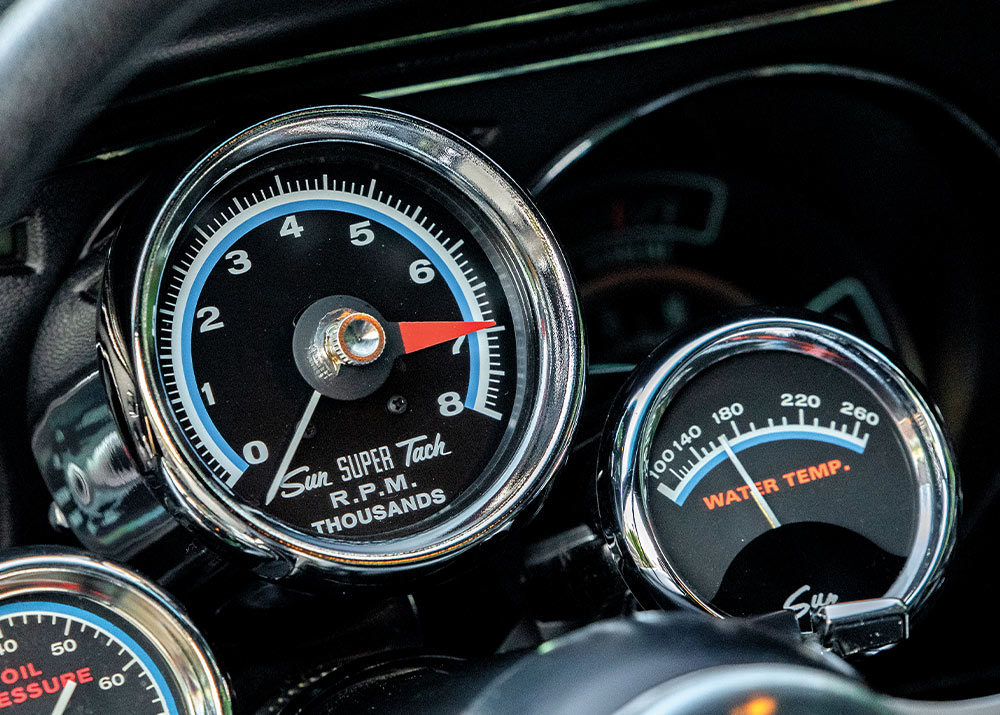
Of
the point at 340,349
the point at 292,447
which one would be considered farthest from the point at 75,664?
the point at 340,349

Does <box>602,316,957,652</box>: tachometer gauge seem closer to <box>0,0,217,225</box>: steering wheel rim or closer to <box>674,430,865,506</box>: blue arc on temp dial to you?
<box>674,430,865,506</box>: blue arc on temp dial

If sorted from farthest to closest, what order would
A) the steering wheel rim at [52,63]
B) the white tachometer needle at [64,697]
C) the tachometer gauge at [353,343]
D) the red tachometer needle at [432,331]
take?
1. the red tachometer needle at [432,331]
2. the tachometer gauge at [353,343]
3. the white tachometer needle at [64,697]
4. the steering wheel rim at [52,63]

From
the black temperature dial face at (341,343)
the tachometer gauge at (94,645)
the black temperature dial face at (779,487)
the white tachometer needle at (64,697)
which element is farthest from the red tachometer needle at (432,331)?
the white tachometer needle at (64,697)

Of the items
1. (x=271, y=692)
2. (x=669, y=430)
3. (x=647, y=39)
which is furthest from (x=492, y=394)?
(x=647, y=39)

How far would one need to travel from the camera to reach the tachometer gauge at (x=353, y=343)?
1.23m

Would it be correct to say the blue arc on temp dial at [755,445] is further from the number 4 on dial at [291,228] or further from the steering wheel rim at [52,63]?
the steering wheel rim at [52,63]

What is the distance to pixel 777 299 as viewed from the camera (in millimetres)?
1936

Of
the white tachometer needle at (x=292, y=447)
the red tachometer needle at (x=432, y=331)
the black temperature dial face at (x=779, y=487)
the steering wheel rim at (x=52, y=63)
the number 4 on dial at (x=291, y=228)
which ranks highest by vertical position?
the steering wheel rim at (x=52, y=63)

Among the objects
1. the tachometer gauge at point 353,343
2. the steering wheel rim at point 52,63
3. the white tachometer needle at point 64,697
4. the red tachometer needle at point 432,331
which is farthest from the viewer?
the red tachometer needle at point 432,331

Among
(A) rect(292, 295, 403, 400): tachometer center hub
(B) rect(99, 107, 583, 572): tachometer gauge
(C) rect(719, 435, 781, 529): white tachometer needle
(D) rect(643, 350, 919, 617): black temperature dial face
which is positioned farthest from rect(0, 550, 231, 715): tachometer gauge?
(C) rect(719, 435, 781, 529): white tachometer needle

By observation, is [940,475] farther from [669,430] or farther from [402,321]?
[402,321]

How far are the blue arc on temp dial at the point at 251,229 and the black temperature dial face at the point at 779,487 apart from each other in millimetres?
276

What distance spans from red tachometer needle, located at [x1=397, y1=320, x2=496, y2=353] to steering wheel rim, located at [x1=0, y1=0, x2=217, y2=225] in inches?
20.1

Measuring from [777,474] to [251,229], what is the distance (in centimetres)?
70
